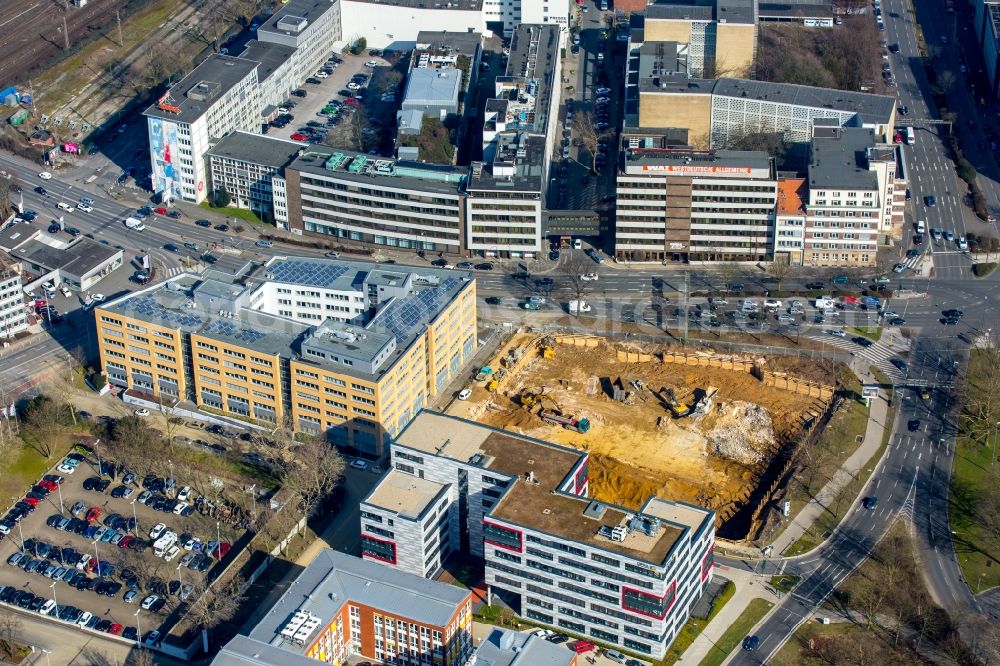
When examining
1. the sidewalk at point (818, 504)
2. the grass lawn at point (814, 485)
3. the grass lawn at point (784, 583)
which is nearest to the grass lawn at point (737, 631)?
the grass lawn at point (784, 583)

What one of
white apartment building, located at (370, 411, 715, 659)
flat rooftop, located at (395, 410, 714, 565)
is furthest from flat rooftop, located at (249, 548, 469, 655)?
flat rooftop, located at (395, 410, 714, 565)

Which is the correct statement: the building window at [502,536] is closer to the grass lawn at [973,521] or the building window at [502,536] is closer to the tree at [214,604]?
the tree at [214,604]

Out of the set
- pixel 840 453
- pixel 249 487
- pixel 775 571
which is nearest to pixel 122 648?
pixel 249 487

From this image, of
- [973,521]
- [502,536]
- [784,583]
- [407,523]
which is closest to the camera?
[502,536]

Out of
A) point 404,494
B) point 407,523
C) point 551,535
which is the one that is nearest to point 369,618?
point 407,523

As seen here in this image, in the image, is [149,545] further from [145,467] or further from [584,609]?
[584,609]

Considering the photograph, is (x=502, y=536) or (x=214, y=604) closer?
(x=502, y=536)

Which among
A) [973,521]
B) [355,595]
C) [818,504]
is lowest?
[973,521]

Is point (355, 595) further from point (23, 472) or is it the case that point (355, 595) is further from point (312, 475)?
point (23, 472)
